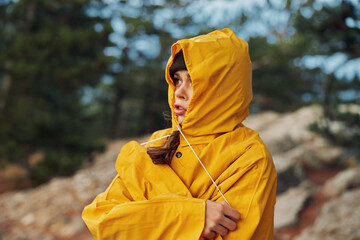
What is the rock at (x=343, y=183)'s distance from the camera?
4.75 meters

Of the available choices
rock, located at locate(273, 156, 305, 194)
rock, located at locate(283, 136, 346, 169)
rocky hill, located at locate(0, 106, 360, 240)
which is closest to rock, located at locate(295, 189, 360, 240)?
rocky hill, located at locate(0, 106, 360, 240)

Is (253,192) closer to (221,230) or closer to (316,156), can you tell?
(221,230)

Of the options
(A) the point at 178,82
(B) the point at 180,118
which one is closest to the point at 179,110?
(B) the point at 180,118

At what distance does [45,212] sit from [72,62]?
469 cm

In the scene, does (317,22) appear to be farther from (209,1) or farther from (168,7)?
(168,7)

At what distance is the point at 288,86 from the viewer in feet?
45.6

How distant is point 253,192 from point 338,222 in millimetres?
3059

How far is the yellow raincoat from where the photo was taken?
3.98ft

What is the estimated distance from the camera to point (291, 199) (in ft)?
15.6

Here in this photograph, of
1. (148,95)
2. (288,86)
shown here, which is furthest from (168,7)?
(288,86)

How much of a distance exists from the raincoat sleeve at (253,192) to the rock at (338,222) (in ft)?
8.68

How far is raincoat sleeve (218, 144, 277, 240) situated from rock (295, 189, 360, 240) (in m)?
2.65

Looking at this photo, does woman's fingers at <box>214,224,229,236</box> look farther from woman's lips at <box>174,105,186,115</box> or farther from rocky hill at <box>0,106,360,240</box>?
rocky hill at <box>0,106,360,240</box>

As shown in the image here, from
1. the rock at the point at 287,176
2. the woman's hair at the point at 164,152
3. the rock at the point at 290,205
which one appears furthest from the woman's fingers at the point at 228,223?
the rock at the point at 287,176
